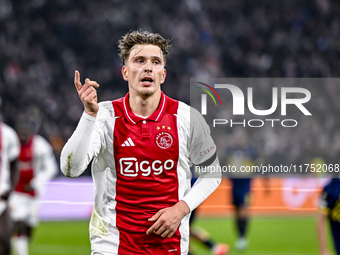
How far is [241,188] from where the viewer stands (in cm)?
959

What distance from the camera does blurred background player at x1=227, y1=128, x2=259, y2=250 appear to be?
932cm

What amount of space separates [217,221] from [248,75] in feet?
22.8

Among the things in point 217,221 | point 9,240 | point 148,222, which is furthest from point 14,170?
point 217,221

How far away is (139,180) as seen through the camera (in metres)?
2.90

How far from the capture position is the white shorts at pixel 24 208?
24.7ft

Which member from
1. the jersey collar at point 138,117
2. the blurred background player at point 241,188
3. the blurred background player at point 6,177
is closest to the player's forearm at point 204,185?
the jersey collar at point 138,117

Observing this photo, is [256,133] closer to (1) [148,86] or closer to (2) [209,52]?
(2) [209,52]

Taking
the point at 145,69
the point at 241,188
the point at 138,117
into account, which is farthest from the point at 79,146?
the point at 241,188

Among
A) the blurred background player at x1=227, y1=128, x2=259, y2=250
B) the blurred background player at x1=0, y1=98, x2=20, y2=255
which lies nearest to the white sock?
the blurred background player at x1=0, y1=98, x2=20, y2=255

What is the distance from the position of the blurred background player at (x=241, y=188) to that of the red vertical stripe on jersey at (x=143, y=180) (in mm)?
6562

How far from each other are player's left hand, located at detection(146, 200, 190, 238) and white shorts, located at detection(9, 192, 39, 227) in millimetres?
5138

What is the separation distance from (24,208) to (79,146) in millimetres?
5457

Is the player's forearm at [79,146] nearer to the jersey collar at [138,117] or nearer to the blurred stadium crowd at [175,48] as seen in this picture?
the jersey collar at [138,117]

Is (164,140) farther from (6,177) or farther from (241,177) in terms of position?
(241,177)
